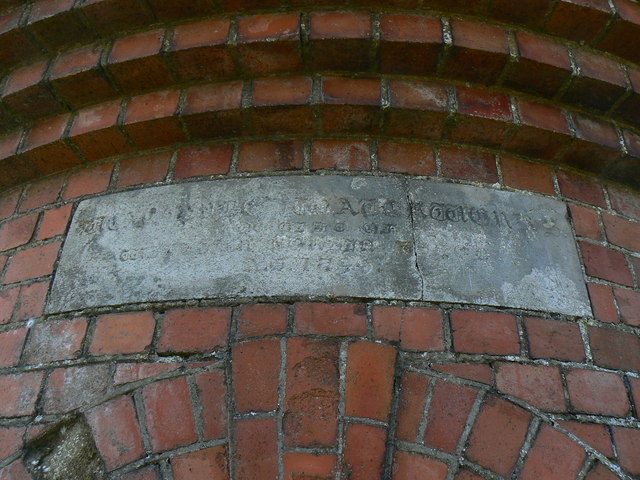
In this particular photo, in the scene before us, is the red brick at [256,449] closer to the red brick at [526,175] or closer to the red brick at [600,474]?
the red brick at [600,474]

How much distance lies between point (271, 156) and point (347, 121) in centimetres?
26

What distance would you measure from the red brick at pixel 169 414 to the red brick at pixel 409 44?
1104 mm

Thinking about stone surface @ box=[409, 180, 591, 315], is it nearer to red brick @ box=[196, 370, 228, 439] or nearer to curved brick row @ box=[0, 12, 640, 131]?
curved brick row @ box=[0, 12, 640, 131]

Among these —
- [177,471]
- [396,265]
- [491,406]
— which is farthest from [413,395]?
[177,471]

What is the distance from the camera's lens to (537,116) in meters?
1.61

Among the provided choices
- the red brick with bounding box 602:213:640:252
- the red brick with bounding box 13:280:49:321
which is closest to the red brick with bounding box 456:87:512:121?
the red brick with bounding box 602:213:640:252

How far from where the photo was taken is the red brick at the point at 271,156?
5.12 feet

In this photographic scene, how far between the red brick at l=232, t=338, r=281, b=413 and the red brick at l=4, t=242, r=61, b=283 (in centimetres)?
69

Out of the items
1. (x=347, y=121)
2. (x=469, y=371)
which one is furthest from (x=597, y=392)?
(x=347, y=121)

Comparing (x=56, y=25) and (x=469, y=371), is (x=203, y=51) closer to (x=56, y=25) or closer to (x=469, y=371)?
(x=56, y=25)

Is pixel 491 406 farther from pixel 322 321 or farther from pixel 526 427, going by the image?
pixel 322 321

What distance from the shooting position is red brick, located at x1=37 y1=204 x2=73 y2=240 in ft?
5.23

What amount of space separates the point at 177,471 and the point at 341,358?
45 cm

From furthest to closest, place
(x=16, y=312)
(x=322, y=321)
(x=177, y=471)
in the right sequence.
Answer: (x=16, y=312) < (x=322, y=321) < (x=177, y=471)
